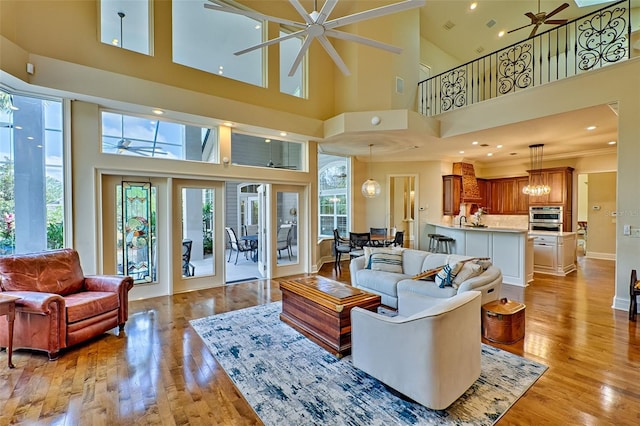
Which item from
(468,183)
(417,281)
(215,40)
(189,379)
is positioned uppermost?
(215,40)

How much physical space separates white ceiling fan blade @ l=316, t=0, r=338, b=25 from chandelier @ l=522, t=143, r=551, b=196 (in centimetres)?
619

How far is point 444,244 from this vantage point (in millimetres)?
7234

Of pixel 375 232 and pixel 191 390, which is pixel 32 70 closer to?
pixel 191 390

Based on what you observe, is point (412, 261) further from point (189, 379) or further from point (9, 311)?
point (9, 311)

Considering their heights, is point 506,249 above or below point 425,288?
above

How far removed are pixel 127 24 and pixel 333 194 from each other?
5.77 m

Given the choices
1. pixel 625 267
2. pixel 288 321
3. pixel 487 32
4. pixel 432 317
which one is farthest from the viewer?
pixel 487 32

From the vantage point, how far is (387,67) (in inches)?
235

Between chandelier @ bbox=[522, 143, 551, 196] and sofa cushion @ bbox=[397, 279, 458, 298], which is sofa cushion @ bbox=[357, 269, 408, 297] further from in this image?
chandelier @ bbox=[522, 143, 551, 196]

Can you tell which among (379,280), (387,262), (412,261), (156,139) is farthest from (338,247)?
(156,139)

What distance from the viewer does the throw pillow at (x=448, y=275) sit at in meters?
3.47

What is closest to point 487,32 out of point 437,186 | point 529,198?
point 437,186

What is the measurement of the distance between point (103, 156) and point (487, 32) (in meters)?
8.93

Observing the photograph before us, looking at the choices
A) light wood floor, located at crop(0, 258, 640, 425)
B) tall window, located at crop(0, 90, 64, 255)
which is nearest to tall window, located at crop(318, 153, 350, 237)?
light wood floor, located at crop(0, 258, 640, 425)
